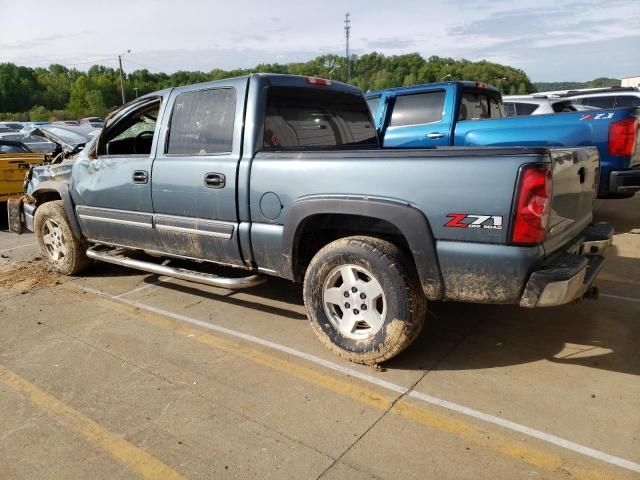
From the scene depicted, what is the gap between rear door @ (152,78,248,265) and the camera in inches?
155

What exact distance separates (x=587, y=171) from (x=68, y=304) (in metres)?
4.64

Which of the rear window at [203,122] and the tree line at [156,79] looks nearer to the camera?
the rear window at [203,122]

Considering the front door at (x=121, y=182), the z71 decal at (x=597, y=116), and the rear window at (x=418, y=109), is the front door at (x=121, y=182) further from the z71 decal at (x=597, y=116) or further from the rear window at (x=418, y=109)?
the z71 decal at (x=597, y=116)

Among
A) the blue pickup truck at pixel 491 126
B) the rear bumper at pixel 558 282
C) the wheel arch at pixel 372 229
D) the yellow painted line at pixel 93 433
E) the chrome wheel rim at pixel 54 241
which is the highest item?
the blue pickup truck at pixel 491 126

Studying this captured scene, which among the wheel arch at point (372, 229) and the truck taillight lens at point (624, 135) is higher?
the truck taillight lens at point (624, 135)

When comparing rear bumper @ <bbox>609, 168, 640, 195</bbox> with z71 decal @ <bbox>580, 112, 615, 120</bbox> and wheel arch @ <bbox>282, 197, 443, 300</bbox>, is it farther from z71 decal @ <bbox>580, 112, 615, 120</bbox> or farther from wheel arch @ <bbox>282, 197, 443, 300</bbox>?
wheel arch @ <bbox>282, 197, 443, 300</bbox>

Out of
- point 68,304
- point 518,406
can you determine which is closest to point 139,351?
point 68,304

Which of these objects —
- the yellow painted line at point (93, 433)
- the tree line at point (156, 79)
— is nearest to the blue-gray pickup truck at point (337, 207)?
the yellow painted line at point (93, 433)

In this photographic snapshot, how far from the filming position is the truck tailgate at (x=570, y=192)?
2922 millimetres

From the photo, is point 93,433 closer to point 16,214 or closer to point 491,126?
point 16,214

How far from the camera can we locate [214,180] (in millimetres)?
3951

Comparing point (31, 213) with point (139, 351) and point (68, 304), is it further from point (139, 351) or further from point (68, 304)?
point (139, 351)

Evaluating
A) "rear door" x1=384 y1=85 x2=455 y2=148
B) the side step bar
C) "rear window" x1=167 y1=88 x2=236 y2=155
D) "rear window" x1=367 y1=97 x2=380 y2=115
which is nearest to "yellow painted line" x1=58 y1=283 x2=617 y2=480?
the side step bar

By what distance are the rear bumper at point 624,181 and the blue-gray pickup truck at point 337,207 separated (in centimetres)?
280
